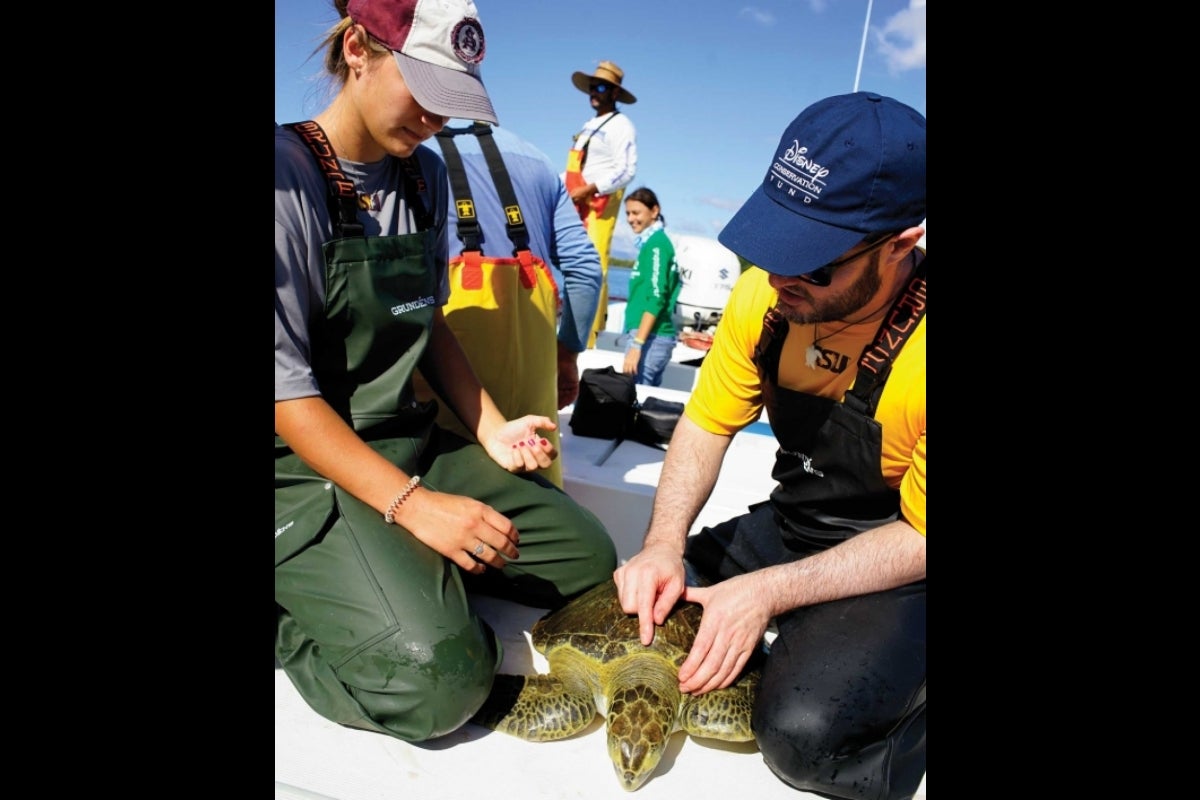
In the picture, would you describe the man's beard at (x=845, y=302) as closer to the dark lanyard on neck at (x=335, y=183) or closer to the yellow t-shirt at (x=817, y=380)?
the yellow t-shirt at (x=817, y=380)

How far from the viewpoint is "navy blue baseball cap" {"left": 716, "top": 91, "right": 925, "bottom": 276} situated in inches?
63.1

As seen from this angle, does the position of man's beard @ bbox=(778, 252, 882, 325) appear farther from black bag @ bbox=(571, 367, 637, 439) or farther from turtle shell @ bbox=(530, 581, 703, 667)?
black bag @ bbox=(571, 367, 637, 439)

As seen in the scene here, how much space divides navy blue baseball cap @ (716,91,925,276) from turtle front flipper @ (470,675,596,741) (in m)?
1.14

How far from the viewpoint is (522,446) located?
221cm

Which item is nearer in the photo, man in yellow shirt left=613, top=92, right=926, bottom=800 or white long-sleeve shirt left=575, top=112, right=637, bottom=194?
man in yellow shirt left=613, top=92, right=926, bottom=800

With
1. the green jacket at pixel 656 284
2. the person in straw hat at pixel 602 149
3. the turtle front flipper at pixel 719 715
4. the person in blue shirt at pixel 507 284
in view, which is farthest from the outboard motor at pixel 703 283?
the turtle front flipper at pixel 719 715

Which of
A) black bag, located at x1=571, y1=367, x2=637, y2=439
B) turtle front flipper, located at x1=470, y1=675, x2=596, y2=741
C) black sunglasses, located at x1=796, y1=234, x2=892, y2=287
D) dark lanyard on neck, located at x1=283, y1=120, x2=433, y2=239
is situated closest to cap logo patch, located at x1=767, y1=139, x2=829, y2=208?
black sunglasses, located at x1=796, y1=234, x2=892, y2=287

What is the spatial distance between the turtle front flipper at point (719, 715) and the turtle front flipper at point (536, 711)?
9.5 inches

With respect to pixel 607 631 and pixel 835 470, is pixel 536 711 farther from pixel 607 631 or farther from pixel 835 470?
pixel 835 470

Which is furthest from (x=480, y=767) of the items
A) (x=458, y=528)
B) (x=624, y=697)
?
(x=458, y=528)

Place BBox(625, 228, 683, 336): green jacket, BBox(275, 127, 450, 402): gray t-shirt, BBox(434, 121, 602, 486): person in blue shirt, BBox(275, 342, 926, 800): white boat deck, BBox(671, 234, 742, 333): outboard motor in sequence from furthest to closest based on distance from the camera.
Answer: BBox(671, 234, 742, 333): outboard motor → BBox(625, 228, 683, 336): green jacket → BBox(434, 121, 602, 486): person in blue shirt → BBox(275, 127, 450, 402): gray t-shirt → BBox(275, 342, 926, 800): white boat deck

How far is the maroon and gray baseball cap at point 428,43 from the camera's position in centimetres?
171
